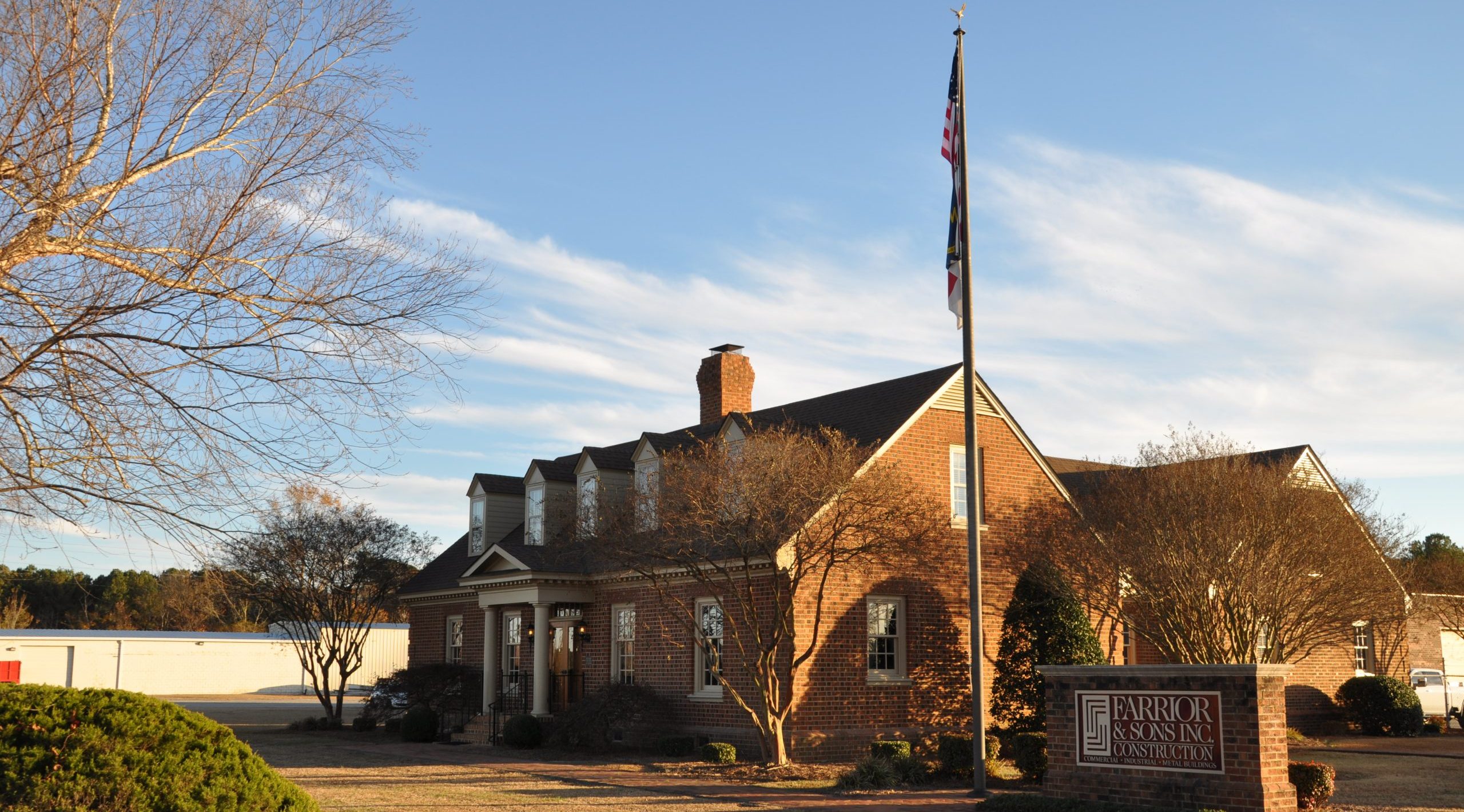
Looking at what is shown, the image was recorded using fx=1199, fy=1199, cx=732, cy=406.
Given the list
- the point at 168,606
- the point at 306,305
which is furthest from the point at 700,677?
the point at 168,606

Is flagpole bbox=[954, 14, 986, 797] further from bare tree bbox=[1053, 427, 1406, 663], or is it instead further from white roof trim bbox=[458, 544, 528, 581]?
white roof trim bbox=[458, 544, 528, 581]

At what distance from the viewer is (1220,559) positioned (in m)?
22.7

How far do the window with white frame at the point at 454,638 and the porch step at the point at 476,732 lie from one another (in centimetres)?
419

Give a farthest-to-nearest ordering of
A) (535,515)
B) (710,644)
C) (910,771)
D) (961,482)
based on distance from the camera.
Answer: (535,515), (961,482), (710,644), (910,771)

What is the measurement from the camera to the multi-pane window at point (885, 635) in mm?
23688

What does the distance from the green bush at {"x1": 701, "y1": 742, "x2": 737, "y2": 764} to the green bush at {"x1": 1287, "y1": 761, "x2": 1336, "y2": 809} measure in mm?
9913

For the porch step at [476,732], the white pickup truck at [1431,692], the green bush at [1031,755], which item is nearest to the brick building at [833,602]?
the porch step at [476,732]

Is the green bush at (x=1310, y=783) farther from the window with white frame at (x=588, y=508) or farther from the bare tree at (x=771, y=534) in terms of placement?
the window with white frame at (x=588, y=508)

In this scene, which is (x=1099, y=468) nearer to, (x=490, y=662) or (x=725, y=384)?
(x=725, y=384)

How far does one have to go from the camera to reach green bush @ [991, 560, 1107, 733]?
22.2 metres

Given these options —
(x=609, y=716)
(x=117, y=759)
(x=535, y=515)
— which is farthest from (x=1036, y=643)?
(x=117, y=759)

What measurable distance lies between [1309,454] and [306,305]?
28.5 metres

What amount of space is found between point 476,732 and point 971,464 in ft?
57.0

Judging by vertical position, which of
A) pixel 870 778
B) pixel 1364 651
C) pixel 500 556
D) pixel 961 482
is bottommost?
pixel 870 778
